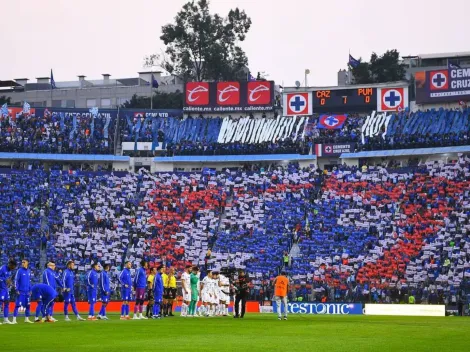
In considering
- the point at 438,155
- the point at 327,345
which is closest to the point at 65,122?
the point at 438,155

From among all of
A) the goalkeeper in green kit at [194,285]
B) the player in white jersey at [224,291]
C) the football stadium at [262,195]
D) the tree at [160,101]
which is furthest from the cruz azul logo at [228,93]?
the goalkeeper in green kit at [194,285]

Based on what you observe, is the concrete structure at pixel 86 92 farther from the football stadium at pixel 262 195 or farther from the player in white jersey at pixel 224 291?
the player in white jersey at pixel 224 291

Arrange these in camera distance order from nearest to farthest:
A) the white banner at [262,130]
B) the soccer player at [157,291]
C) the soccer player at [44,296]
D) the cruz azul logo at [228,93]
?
the soccer player at [44,296] → the soccer player at [157,291] → the white banner at [262,130] → the cruz azul logo at [228,93]

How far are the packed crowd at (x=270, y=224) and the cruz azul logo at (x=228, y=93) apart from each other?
10276mm

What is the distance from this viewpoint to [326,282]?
65562 mm

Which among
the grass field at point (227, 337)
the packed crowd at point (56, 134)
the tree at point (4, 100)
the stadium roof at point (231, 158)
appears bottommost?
the grass field at point (227, 337)

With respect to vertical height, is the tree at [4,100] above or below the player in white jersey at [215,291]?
above

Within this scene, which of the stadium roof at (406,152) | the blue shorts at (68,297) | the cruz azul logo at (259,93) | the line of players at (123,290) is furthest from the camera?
the cruz azul logo at (259,93)

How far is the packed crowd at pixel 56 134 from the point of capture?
86000 mm

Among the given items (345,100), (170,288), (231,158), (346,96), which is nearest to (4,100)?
(231,158)

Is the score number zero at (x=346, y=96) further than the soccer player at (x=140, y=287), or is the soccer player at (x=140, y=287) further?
the score number zero at (x=346, y=96)

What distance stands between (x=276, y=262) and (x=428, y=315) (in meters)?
17.2

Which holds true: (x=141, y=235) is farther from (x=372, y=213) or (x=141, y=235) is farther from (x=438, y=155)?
(x=438, y=155)

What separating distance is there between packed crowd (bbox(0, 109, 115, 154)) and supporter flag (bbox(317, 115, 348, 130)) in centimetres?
1960
